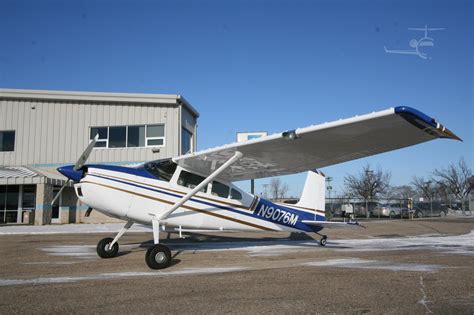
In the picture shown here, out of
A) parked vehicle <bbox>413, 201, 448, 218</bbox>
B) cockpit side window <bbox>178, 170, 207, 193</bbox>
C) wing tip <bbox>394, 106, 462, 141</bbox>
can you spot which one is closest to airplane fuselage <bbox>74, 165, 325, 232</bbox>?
cockpit side window <bbox>178, 170, 207, 193</bbox>

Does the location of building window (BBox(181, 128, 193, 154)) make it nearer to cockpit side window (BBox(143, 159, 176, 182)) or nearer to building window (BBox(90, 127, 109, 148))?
building window (BBox(90, 127, 109, 148))

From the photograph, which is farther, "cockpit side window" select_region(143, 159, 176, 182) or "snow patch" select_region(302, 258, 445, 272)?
"cockpit side window" select_region(143, 159, 176, 182)

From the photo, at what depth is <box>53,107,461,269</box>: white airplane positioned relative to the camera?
7035mm

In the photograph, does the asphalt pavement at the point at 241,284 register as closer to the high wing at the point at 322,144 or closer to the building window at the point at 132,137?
the high wing at the point at 322,144

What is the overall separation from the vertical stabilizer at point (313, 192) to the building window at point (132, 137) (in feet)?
45.4

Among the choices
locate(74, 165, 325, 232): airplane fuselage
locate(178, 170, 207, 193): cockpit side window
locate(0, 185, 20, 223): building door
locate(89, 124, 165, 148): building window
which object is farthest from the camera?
locate(89, 124, 165, 148): building window

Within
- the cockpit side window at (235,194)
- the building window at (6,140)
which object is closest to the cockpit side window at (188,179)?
the cockpit side window at (235,194)

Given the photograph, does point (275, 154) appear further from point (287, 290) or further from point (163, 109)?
point (163, 109)

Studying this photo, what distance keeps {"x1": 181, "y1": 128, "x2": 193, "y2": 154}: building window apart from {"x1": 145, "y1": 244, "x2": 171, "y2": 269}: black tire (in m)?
18.0

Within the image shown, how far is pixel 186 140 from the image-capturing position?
88.5 feet

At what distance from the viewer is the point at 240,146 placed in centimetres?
835

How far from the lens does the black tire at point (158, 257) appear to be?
7.38 m

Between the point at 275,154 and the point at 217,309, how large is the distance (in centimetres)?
509

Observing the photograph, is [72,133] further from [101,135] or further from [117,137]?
[117,137]
